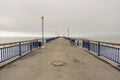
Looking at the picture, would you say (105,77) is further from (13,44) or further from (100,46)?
(13,44)

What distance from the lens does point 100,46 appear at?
42.0 feet

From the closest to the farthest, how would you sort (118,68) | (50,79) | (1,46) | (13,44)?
(50,79), (118,68), (1,46), (13,44)

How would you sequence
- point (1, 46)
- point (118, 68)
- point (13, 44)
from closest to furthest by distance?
point (118, 68) → point (1, 46) → point (13, 44)

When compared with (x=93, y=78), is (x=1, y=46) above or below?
above

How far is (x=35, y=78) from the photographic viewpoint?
6.63 m

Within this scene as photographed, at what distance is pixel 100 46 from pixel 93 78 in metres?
6.60

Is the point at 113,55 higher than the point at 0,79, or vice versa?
the point at 113,55

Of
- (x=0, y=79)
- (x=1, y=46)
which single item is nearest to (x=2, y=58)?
(x=1, y=46)

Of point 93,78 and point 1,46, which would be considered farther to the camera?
point 1,46

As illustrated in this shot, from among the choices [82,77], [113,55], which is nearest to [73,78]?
[82,77]

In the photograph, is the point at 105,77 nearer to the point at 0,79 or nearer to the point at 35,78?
the point at 35,78

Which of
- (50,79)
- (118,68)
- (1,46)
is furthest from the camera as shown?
(1,46)

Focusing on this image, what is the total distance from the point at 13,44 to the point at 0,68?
12.8 ft

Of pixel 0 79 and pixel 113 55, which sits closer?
pixel 0 79
